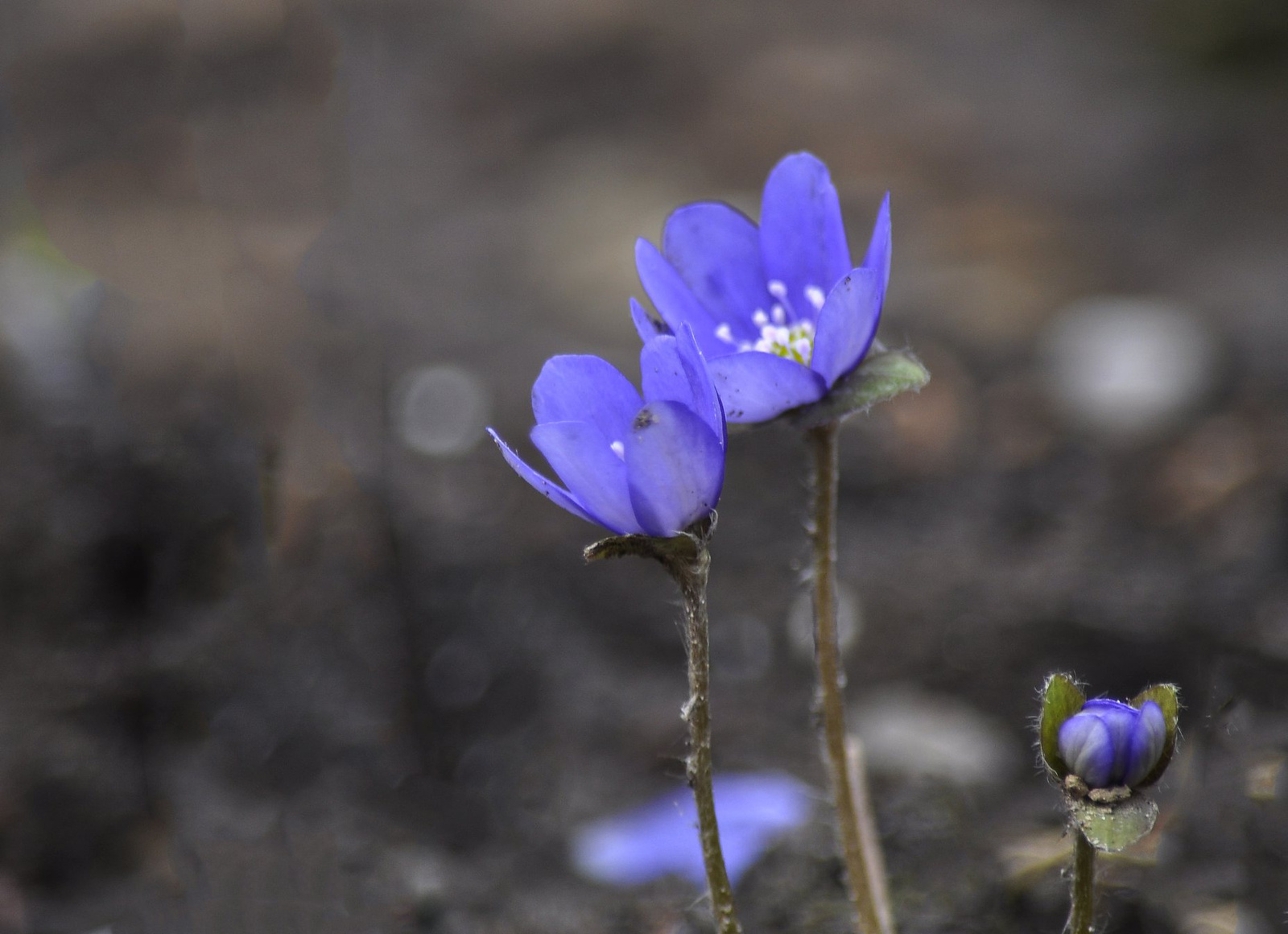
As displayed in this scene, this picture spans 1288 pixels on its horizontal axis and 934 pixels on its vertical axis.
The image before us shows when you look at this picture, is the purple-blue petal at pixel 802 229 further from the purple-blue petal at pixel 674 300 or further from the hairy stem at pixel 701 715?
the hairy stem at pixel 701 715

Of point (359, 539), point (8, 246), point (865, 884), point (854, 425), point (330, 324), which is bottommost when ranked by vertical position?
point (865, 884)

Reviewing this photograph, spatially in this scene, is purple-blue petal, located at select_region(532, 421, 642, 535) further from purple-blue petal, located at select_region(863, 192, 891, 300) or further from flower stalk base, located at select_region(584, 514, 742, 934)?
purple-blue petal, located at select_region(863, 192, 891, 300)

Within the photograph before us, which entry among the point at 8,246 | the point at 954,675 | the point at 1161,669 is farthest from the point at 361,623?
the point at 8,246

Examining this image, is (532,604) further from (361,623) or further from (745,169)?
(745,169)

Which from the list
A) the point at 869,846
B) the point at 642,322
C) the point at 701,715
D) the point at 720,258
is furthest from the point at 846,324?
the point at 869,846

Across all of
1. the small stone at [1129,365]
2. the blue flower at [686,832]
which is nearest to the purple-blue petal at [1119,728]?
the blue flower at [686,832]

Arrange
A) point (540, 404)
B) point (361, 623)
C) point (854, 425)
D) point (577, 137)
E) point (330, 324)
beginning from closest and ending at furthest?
1. point (540, 404)
2. point (361, 623)
3. point (854, 425)
4. point (330, 324)
5. point (577, 137)
